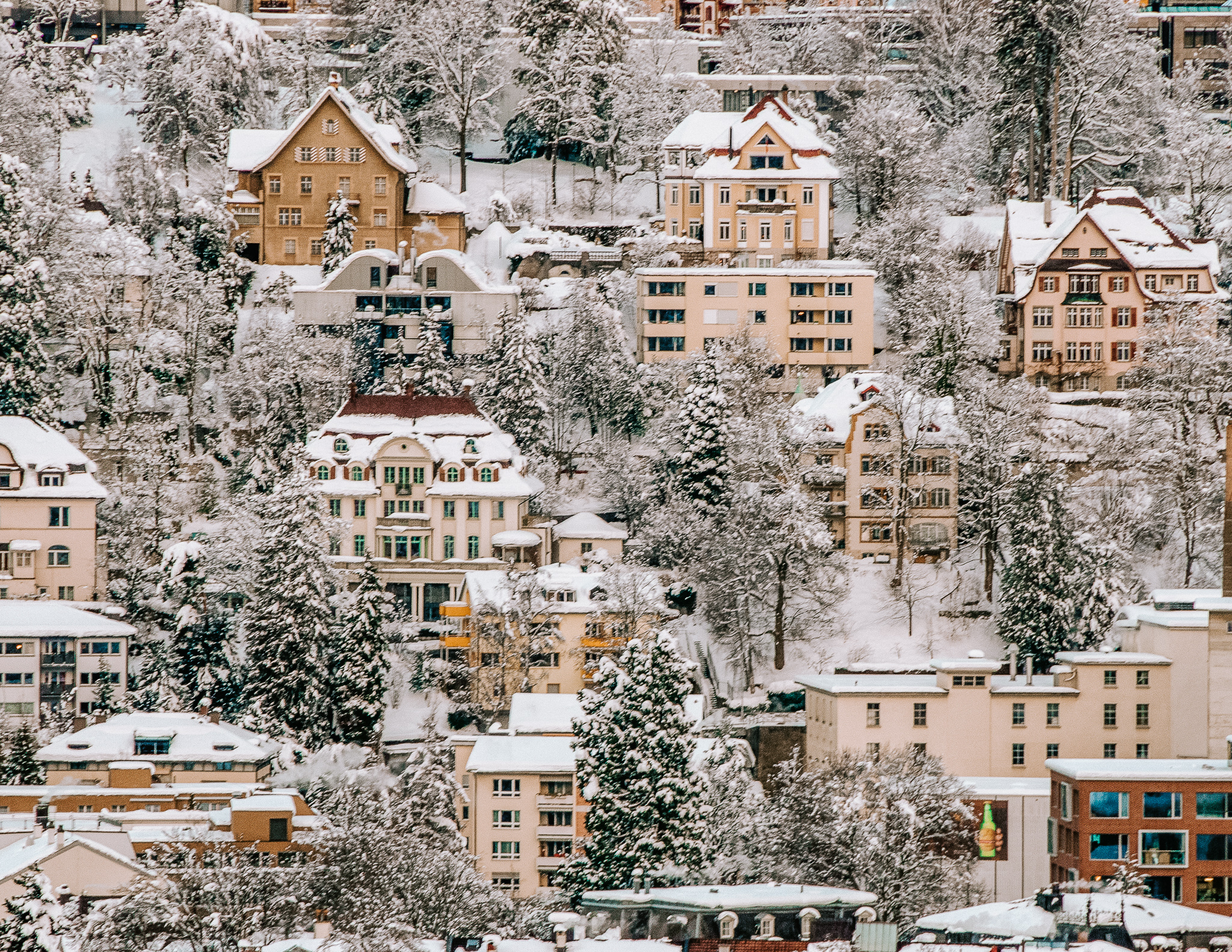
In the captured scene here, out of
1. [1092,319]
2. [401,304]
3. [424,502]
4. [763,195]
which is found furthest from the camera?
[763,195]

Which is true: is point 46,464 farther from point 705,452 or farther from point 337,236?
point 705,452

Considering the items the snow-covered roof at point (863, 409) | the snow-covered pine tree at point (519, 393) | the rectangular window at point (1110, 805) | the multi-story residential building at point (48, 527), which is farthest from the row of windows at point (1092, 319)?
the multi-story residential building at point (48, 527)

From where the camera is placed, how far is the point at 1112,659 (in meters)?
87.3

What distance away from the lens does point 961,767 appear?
8656cm

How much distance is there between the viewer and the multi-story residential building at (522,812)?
279 ft

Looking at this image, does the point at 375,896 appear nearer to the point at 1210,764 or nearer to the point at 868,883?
the point at 868,883

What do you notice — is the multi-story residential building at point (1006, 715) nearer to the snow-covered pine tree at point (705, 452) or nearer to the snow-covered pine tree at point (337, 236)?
the snow-covered pine tree at point (705, 452)

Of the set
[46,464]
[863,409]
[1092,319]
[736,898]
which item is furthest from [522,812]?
[1092,319]

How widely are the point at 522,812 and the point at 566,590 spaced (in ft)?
32.9

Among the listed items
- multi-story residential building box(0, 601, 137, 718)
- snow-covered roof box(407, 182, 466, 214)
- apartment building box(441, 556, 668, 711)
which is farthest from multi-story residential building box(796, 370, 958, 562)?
multi-story residential building box(0, 601, 137, 718)

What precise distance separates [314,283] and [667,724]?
36383 mm

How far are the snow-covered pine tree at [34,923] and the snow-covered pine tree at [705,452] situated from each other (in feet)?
109

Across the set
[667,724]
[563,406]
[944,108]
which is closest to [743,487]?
[563,406]

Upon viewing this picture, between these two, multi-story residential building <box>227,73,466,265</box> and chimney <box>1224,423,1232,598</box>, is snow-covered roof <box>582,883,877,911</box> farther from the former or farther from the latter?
multi-story residential building <box>227,73,466,265</box>
